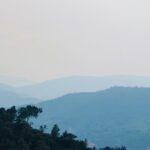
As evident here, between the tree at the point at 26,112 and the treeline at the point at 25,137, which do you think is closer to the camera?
the treeline at the point at 25,137

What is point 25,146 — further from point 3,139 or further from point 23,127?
point 23,127

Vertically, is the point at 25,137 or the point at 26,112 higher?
the point at 26,112

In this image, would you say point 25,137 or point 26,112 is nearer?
point 25,137

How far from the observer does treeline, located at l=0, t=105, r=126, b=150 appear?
4291 cm

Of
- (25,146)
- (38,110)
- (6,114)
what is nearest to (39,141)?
(25,146)

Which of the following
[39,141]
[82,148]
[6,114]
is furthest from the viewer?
[6,114]

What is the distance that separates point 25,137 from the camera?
46344mm

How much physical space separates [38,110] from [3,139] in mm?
15521

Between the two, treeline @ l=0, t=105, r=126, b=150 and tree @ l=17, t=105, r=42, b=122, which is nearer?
treeline @ l=0, t=105, r=126, b=150

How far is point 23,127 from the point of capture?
49.9 m

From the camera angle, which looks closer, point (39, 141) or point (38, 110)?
point (39, 141)

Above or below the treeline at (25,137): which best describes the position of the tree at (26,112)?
above

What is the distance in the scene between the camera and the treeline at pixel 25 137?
42.9 metres

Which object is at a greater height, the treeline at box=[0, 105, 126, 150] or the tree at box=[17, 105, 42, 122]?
the tree at box=[17, 105, 42, 122]
